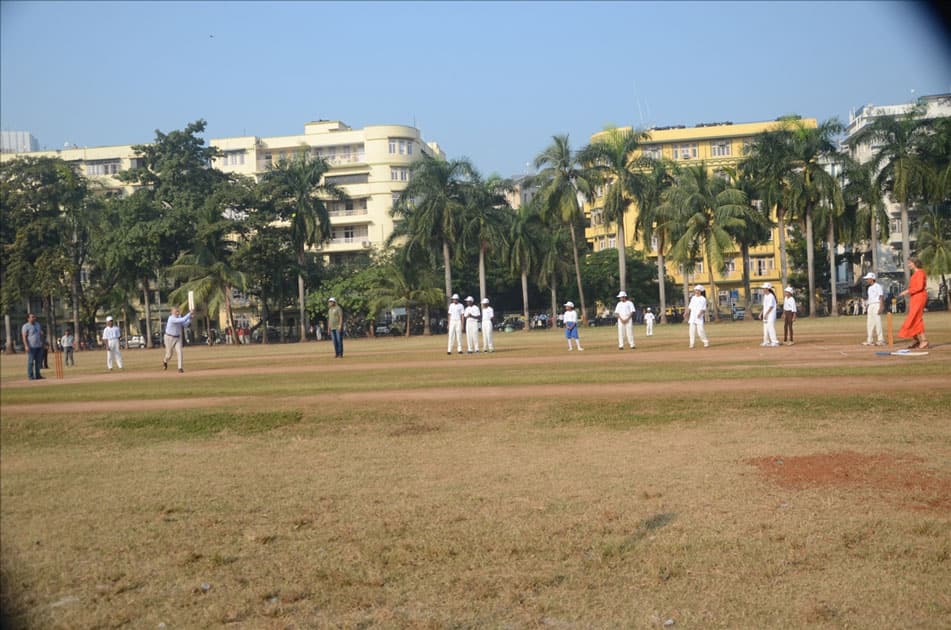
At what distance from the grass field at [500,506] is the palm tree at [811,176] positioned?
46.2 meters

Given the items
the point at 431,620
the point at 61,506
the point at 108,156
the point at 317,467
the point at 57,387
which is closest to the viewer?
the point at 431,620

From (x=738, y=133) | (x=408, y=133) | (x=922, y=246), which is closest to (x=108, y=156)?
(x=408, y=133)

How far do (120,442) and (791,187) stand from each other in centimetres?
5489

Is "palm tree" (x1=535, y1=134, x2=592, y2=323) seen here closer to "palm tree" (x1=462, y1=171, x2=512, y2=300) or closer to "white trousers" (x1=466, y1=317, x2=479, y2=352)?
"palm tree" (x1=462, y1=171, x2=512, y2=300)

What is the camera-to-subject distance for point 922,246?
63.7 m

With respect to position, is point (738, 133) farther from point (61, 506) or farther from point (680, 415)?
point (61, 506)

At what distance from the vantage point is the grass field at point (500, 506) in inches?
253

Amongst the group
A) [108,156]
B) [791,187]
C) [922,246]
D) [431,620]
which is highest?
[108,156]

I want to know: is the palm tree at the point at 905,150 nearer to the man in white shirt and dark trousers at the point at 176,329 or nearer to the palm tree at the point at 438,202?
the palm tree at the point at 438,202

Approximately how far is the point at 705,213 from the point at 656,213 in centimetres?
328

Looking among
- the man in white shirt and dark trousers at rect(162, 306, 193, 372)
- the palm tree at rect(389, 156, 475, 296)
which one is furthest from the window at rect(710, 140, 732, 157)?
the man in white shirt and dark trousers at rect(162, 306, 193, 372)

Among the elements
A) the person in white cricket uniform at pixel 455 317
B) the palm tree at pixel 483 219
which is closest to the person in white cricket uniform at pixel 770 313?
the person in white cricket uniform at pixel 455 317

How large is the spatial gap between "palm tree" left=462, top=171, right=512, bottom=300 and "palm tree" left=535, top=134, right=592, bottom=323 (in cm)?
409

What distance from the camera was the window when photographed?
99.1m
